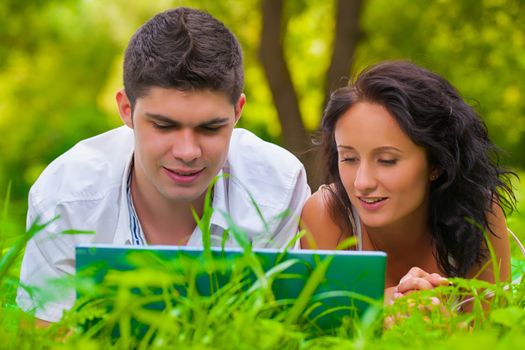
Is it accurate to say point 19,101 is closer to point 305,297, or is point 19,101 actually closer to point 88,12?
point 88,12

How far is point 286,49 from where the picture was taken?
1295cm

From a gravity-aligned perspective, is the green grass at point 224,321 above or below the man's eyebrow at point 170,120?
below

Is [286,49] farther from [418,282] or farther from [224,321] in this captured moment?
[224,321]

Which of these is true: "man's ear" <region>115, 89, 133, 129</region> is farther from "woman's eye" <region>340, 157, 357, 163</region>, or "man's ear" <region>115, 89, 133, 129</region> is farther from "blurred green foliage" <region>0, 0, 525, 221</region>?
"blurred green foliage" <region>0, 0, 525, 221</region>

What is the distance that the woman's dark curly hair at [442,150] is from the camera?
9.45 feet

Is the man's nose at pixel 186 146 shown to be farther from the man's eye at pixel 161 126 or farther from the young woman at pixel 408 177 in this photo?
the young woman at pixel 408 177

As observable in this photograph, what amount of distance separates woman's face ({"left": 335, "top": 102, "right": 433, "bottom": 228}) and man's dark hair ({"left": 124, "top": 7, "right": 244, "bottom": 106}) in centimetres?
42

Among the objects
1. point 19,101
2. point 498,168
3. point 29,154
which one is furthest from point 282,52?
point 19,101

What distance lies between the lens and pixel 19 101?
55.4 feet

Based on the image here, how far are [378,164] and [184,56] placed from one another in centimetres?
72

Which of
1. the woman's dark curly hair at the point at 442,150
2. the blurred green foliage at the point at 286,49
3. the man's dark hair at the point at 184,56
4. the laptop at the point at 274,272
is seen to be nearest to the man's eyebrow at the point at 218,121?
the man's dark hair at the point at 184,56

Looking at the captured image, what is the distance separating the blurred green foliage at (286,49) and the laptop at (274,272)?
4302 millimetres

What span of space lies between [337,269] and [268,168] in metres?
1.26

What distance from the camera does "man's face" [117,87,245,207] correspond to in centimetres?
261
